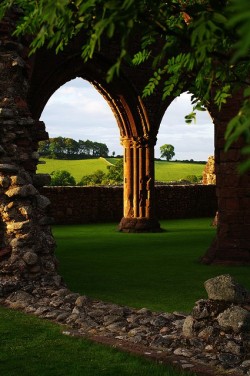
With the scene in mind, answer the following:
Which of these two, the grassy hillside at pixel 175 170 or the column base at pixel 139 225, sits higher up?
the grassy hillside at pixel 175 170

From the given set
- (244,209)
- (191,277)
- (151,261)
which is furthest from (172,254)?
(191,277)

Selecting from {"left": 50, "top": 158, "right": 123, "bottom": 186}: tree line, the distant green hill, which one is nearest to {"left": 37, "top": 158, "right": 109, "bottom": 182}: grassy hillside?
the distant green hill

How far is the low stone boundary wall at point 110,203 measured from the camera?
19938 millimetres

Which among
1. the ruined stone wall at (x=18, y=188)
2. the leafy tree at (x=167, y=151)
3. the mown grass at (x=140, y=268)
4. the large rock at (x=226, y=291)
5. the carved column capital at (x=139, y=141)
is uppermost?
the leafy tree at (x=167, y=151)

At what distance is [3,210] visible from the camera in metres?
7.32

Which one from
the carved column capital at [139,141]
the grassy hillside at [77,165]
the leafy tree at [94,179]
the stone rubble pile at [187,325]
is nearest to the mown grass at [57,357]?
the stone rubble pile at [187,325]

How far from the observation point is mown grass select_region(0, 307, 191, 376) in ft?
13.8

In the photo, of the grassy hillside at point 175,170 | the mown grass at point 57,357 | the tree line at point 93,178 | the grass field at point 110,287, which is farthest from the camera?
the grassy hillside at point 175,170

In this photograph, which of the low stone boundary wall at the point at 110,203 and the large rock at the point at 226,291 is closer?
the large rock at the point at 226,291

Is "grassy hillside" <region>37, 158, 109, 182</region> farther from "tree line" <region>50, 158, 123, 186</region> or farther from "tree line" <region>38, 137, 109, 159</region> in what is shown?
"tree line" <region>50, 158, 123, 186</region>

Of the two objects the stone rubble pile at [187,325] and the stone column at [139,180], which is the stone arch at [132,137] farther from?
the stone rubble pile at [187,325]

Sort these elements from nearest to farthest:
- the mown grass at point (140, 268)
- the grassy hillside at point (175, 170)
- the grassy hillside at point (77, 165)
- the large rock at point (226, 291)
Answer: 1. the large rock at point (226, 291)
2. the mown grass at point (140, 268)
3. the grassy hillside at point (77, 165)
4. the grassy hillside at point (175, 170)

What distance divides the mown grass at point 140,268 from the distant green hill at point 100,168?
31.5 metres

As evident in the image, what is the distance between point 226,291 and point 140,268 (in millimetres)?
4277
